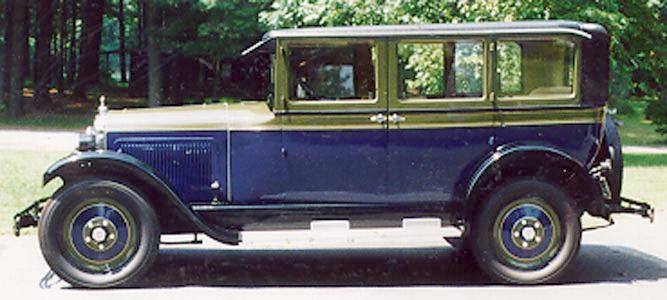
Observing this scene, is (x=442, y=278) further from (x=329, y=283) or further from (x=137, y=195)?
(x=137, y=195)

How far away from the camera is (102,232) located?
6574 mm

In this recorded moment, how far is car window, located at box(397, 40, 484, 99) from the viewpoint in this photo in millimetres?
6934

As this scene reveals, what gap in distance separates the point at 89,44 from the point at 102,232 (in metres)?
33.2

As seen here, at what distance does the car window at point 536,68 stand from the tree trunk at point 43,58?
91.0ft

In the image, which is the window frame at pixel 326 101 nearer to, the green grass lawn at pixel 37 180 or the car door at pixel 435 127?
the car door at pixel 435 127

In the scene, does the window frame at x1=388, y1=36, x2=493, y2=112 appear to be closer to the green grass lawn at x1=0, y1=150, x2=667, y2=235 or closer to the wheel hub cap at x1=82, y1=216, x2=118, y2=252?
the wheel hub cap at x1=82, y1=216, x2=118, y2=252

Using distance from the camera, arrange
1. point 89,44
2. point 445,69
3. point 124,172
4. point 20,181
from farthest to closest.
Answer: point 89,44, point 20,181, point 445,69, point 124,172

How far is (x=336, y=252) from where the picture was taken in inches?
320

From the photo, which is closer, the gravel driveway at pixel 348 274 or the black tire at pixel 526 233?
the gravel driveway at pixel 348 274

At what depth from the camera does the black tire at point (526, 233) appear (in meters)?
6.81

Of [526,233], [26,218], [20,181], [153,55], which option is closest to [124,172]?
[26,218]

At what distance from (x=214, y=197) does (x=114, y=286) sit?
100 cm

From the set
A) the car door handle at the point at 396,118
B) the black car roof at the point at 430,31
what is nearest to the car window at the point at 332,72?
the black car roof at the point at 430,31

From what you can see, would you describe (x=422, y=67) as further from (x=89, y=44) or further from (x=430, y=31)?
(x=89, y=44)
